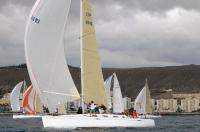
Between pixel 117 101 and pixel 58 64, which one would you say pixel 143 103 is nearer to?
pixel 117 101

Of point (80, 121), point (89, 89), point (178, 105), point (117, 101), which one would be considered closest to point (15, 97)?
point (117, 101)

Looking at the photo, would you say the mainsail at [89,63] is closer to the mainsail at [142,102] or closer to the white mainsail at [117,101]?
the white mainsail at [117,101]

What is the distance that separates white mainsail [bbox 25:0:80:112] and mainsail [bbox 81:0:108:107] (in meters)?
1.71

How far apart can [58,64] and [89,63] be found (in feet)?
10.6

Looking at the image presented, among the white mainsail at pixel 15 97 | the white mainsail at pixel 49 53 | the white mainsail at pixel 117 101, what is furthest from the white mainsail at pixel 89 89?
the white mainsail at pixel 15 97

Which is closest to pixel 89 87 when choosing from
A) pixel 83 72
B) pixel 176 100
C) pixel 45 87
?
pixel 83 72

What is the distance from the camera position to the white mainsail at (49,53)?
41.9 metres

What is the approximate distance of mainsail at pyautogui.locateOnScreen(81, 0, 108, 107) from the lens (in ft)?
150

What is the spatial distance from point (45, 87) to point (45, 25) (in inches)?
168

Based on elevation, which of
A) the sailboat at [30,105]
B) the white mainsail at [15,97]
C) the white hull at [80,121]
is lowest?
the white hull at [80,121]

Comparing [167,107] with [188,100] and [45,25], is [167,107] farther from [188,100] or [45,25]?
[45,25]

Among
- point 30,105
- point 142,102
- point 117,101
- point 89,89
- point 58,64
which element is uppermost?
point 58,64

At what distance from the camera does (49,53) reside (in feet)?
142

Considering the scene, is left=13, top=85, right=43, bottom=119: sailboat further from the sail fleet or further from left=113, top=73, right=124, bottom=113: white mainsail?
the sail fleet
